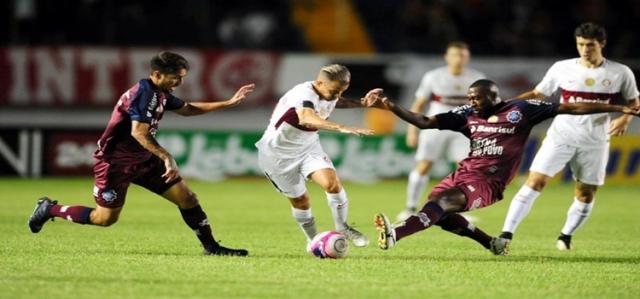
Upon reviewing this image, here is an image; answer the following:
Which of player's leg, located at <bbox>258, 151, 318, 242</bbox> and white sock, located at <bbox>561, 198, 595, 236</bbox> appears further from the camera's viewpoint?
white sock, located at <bbox>561, 198, 595, 236</bbox>

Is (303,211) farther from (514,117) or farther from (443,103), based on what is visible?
(443,103)

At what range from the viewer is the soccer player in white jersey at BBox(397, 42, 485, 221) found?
47.8ft

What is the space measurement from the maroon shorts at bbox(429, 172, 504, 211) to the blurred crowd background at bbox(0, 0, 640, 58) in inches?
626

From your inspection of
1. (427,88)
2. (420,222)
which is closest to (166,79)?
(420,222)

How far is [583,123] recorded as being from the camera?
36.1ft

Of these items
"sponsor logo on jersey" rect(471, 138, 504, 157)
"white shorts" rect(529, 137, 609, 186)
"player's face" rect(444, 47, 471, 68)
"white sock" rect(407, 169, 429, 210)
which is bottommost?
"white sock" rect(407, 169, 429, 210)

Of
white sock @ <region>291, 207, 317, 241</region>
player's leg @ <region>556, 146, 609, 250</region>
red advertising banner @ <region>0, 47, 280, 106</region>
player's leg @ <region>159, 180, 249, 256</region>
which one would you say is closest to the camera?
player's leg @ <region>159, 180, 249, 256</region>

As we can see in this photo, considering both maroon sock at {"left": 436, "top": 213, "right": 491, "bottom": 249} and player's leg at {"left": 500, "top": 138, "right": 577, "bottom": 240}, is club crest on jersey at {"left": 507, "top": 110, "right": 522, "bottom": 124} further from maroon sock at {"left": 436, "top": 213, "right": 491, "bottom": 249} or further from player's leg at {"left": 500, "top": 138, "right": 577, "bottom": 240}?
player's leg at {"left": 500, "top": 138, "right": 577, "bottom": 240}

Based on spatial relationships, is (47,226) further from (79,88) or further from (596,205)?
(79,88)

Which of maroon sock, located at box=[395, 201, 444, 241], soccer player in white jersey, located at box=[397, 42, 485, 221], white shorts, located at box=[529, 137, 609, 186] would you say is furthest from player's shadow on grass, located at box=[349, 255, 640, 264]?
soccer player in white jersey, located at box=[397, 42, 485, 221]

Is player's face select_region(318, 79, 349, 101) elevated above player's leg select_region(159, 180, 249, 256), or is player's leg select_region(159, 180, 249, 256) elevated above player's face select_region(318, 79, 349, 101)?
player's face select_region(318, 79, 349, 101)

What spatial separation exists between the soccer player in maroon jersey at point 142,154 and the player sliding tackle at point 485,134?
1822 mm

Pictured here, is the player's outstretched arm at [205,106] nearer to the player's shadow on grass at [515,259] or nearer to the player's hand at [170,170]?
the player's hand at [170,170]

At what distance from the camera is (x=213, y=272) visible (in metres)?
8.62
